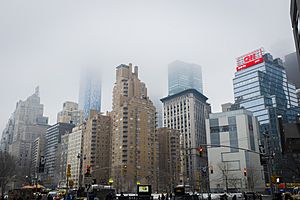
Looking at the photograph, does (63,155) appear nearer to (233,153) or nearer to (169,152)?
(169,152)

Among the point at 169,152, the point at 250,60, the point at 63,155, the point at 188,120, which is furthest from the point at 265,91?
the point at 63,155

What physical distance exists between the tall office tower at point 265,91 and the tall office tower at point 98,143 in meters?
67.8

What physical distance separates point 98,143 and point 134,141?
2277cm

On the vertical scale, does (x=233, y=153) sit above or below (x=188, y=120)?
below

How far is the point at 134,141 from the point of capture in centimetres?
13300

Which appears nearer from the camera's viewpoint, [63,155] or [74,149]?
[74,149]

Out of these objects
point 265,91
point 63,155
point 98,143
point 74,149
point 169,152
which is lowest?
point 169,152

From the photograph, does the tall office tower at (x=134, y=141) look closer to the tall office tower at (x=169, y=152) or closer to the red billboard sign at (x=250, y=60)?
the tall office tower at (x=169, y=152)

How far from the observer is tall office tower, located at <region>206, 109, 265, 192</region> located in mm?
114625

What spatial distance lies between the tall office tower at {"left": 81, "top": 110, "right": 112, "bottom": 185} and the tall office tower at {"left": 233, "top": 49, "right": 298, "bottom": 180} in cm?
6780

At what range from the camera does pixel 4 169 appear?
76.8 meters

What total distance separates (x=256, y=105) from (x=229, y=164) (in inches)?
1862

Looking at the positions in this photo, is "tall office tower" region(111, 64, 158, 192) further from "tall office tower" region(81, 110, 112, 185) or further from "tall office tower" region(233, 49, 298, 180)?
"tall office tower" region(233, 49, 298, 180)

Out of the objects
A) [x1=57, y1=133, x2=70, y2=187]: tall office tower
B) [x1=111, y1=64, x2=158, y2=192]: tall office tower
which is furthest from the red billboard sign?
[x1=57, y1=133, x2=70, y2=187]: tall office tower
